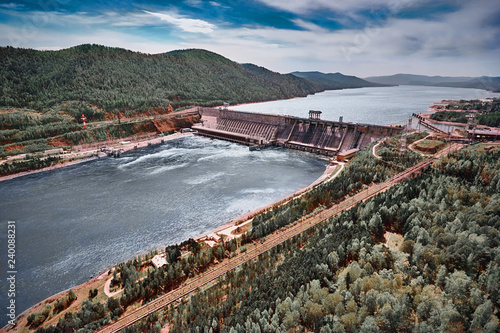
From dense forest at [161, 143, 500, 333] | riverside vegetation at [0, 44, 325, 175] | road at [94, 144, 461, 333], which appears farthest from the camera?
riverside vegetation at [0, 44, 325, 175]

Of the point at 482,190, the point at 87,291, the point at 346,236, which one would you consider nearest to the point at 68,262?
the point at 87,291

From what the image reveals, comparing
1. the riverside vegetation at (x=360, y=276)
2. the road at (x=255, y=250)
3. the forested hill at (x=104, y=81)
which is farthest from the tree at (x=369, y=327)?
the forested hill at (x=104, y=81)

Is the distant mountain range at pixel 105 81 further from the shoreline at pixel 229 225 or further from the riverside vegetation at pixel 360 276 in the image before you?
the riverside vegetation at pixel 360 276

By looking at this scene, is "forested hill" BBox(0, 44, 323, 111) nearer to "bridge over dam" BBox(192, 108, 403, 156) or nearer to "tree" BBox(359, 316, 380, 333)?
"bridge over dam" BBox(192, 108, 403, 156)

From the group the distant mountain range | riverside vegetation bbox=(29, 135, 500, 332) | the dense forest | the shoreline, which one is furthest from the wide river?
the distant mountain range

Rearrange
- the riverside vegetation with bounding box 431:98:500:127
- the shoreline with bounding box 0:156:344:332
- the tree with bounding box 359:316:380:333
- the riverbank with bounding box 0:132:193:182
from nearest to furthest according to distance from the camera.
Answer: the tree with bounding box 359:316:380:333 < the shoreline with bounding box 0:156:344:332 < the riverbank with bounding box 0:132:193:182 < the riverside vegetation with bounding box 431:98:500:127

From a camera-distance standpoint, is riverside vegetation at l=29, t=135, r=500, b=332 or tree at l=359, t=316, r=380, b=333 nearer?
tree at l=359, t=316, r=380, b=333

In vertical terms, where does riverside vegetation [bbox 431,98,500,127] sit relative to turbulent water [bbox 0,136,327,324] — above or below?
above
